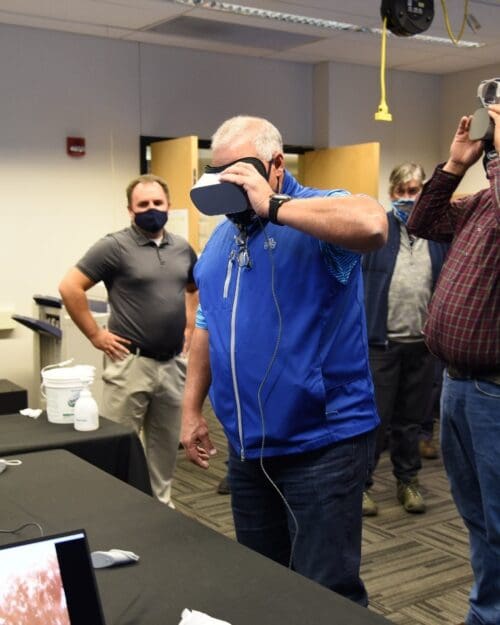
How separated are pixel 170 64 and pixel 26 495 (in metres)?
4.53

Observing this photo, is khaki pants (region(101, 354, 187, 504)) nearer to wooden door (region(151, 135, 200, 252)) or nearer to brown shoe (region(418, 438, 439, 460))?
brown shoe (region(418, 438, 439, 460))

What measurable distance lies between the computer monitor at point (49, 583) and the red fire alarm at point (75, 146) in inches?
183

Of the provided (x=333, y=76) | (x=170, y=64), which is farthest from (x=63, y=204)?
(x=333, y=76)

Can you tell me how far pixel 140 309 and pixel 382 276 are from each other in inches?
40.5

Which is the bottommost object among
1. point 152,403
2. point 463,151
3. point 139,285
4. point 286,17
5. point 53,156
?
point 152,403

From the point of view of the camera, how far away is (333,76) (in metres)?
6.39

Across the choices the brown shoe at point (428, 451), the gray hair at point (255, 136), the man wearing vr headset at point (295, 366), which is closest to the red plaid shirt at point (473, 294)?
the man wearing vr headset at point (295, 366)

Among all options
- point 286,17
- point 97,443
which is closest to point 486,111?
point 97,443

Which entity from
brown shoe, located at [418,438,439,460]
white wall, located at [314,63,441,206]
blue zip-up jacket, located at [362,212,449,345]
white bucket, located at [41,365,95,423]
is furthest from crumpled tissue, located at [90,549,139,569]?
white wall, located at [314,63,441,206]

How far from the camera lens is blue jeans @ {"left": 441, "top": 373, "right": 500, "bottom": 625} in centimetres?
204

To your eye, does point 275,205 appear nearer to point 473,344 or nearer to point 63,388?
point 473,344

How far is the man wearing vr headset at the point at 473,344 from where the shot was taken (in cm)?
202

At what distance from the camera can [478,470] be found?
6.84 ft

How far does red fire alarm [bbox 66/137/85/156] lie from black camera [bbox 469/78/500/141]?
3.84 metres
